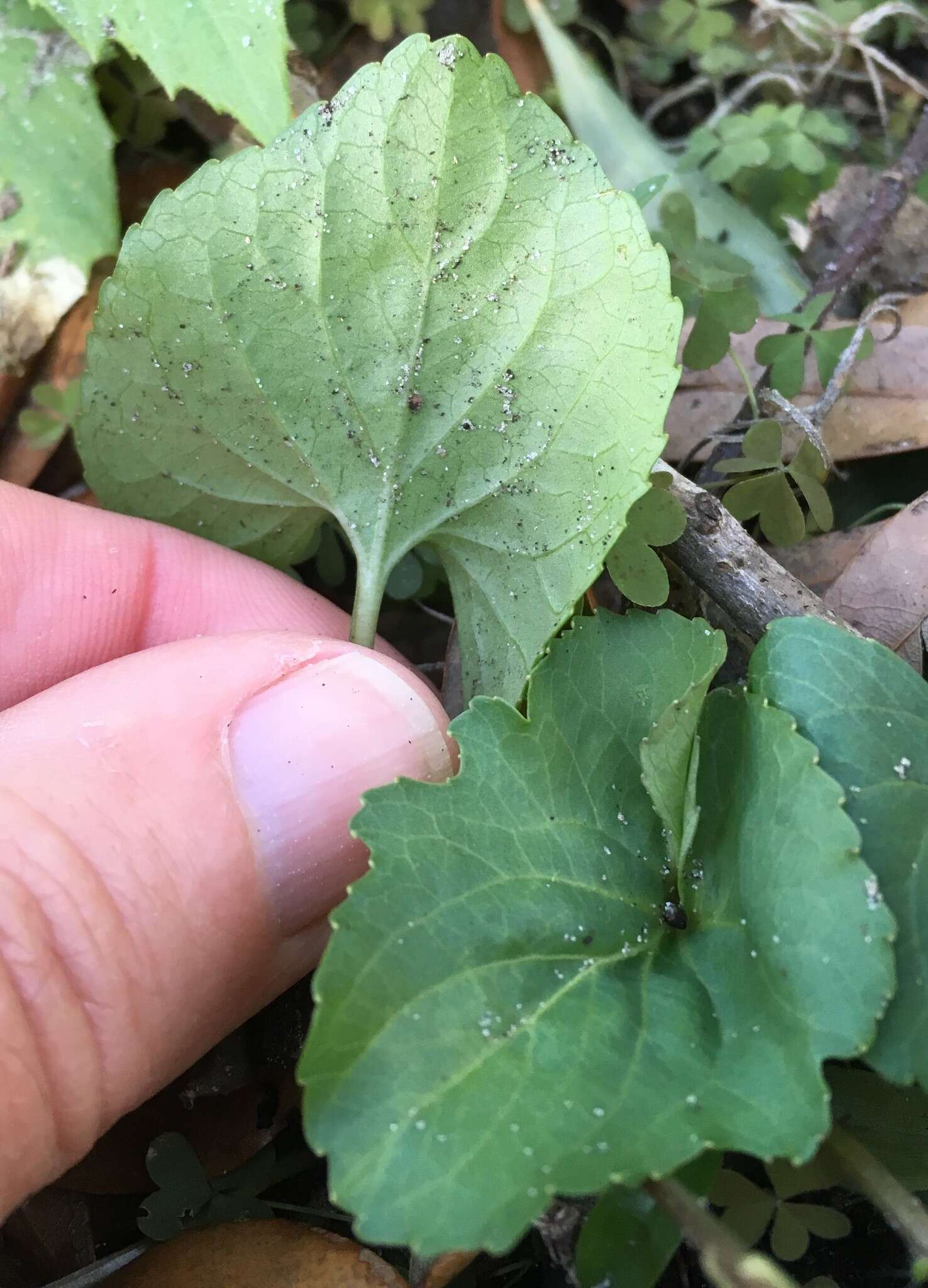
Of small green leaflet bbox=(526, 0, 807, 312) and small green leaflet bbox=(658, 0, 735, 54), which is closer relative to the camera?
small green leaflet bbox=(526, 0, 807, 312)

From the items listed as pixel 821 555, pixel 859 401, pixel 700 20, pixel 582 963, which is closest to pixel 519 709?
pixel 582 963

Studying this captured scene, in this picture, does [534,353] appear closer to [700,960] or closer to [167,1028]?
A: [700,960]

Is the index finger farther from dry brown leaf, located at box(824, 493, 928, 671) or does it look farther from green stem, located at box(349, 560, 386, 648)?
dry brown leaf, located at box(824, 493, 928, 671)

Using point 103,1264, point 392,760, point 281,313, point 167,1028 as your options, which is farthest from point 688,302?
point 103,1264

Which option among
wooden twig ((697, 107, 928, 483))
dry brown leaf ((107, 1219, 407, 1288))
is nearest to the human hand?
dry brown leaf ((107, 1219, 407, 1288))

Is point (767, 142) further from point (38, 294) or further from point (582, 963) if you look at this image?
point (582, 963)

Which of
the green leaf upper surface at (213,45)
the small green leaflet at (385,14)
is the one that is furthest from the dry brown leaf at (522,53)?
the green leaf upper surface at (213,45)
